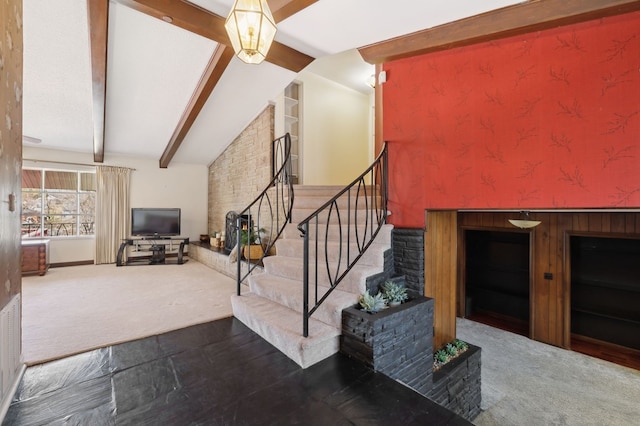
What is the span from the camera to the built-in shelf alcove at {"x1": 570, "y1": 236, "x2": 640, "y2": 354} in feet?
13.4

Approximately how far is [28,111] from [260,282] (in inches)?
195

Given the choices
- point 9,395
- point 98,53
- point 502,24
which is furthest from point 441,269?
point 98,53

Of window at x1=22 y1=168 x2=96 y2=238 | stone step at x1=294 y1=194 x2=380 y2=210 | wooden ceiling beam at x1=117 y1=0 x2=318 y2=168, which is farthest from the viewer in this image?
window at x1=22 y1=168 x2=96 y2=238

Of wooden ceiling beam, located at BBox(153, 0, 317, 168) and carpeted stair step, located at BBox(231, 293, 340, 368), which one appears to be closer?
carpeted stair step, located at BBox(231, 293, 340, 368)

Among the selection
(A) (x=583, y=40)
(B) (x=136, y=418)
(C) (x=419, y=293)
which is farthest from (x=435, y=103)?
(B) (x=136, y=418)

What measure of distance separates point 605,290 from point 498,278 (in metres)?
1.56

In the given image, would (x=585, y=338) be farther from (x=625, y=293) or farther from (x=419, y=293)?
(x=419, y=293)

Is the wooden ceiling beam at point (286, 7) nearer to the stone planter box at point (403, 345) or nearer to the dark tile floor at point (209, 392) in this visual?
the stone planter box at point (403, 345)

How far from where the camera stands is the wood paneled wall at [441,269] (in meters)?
2.78

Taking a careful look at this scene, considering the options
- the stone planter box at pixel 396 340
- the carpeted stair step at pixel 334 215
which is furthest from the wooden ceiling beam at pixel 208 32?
the stone planter box at pixel 396 340

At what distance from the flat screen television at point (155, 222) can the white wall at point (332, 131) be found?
12.3 feet

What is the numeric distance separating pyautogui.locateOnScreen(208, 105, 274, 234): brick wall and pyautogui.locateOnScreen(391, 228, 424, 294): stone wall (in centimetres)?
288

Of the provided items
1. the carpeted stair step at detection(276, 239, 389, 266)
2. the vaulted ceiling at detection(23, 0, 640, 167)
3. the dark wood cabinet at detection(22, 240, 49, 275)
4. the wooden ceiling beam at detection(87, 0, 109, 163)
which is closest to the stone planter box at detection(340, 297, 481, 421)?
the carpeted stair step at detection(276, 239, 389, 266)

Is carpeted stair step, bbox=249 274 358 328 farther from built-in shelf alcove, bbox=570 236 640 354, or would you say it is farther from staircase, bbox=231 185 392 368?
built-in shelf alcove, bbox=570 236 640 354
